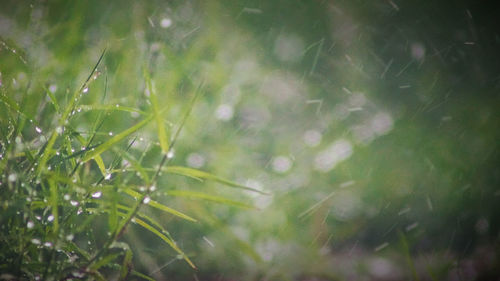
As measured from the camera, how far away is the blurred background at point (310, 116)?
1.27 m

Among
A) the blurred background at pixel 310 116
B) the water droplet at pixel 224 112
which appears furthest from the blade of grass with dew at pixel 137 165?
A: the water droplet at pixel 224 112

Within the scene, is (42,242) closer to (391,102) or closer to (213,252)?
(213,252)

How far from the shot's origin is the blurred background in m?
1.27

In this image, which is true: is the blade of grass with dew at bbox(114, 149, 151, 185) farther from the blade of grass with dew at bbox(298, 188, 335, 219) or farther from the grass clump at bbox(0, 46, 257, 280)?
the blade of grass with dew at bbox(298, 188, 335, 219)

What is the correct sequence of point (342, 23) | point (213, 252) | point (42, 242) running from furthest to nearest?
point (342, 23) → point (213, 252) → point (42, 242)

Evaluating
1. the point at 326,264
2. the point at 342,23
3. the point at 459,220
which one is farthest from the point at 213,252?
the point at 342,23

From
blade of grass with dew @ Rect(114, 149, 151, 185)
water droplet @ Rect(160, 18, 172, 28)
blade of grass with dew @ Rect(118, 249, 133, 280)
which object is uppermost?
blade of grass with dew @ Rect(114, 149, 151, 185)

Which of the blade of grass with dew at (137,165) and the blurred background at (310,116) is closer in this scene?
the blade of grass with dew at (137,165)

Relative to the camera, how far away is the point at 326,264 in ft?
4.83

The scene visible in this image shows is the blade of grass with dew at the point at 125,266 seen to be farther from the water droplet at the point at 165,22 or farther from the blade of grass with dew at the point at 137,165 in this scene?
the water droplet at the point at 165,22

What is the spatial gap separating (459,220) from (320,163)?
2.68 feet

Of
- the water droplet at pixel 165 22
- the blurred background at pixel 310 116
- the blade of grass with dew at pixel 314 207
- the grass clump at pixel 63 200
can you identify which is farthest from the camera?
the water droplet at pixel 165 22

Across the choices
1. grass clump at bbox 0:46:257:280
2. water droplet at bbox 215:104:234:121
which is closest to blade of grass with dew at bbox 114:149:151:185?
grass clump at bbox 0:46:257:280

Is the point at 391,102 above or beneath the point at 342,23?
beneath
